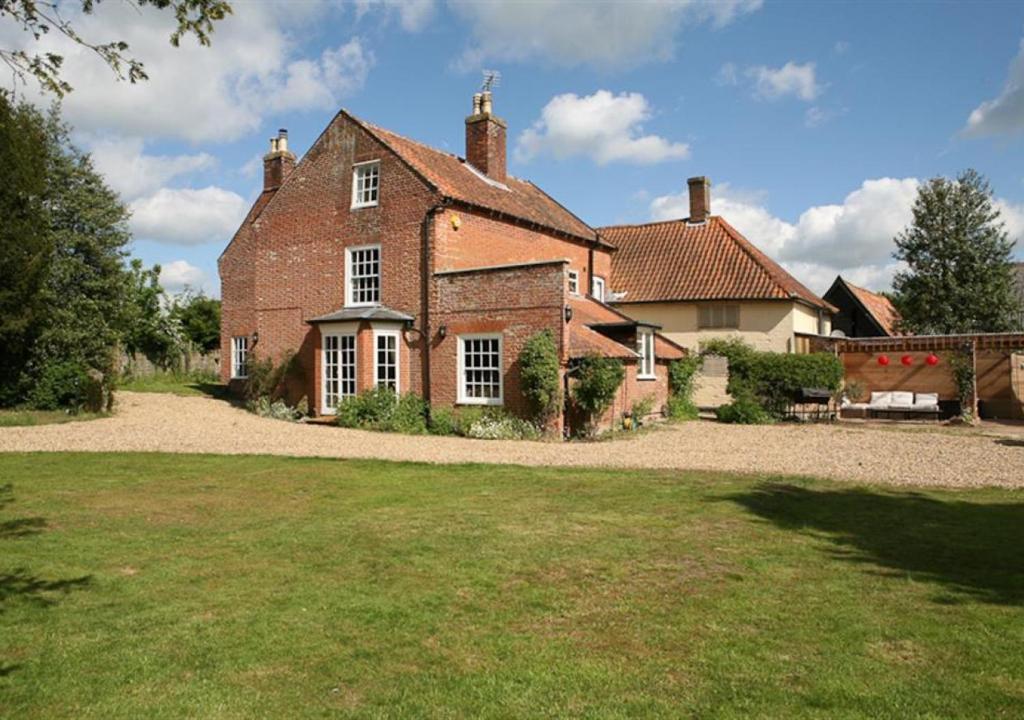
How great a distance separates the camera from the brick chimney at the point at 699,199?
32719 mm

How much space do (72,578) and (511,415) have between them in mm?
12991

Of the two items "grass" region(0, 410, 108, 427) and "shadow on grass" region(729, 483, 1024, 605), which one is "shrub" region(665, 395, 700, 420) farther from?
"grass" region(0, 410, 108, 427)

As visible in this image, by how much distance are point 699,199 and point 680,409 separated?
1264 centimetres

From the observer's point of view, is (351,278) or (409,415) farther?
(351,278)

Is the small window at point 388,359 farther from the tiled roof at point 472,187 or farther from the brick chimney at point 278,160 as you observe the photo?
the brick chimney at point 278,160

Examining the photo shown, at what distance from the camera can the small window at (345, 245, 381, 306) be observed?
72.2 feet

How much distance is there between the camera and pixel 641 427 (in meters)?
20.8

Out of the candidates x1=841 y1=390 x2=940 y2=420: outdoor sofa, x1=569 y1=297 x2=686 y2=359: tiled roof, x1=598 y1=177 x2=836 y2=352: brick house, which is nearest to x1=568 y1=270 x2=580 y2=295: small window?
x1=569 y1=297 x2=686 y2=359: tiled roof

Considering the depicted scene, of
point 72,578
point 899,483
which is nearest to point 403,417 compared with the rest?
point 899,483

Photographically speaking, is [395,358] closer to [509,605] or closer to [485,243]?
[485,243]

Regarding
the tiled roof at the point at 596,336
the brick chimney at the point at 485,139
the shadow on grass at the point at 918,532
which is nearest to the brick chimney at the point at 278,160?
the brick chimney at the point at 485,139

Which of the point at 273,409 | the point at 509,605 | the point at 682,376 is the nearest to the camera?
the point at 509,605

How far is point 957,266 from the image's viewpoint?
35.9m

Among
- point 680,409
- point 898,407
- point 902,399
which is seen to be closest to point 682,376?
point 680,409
